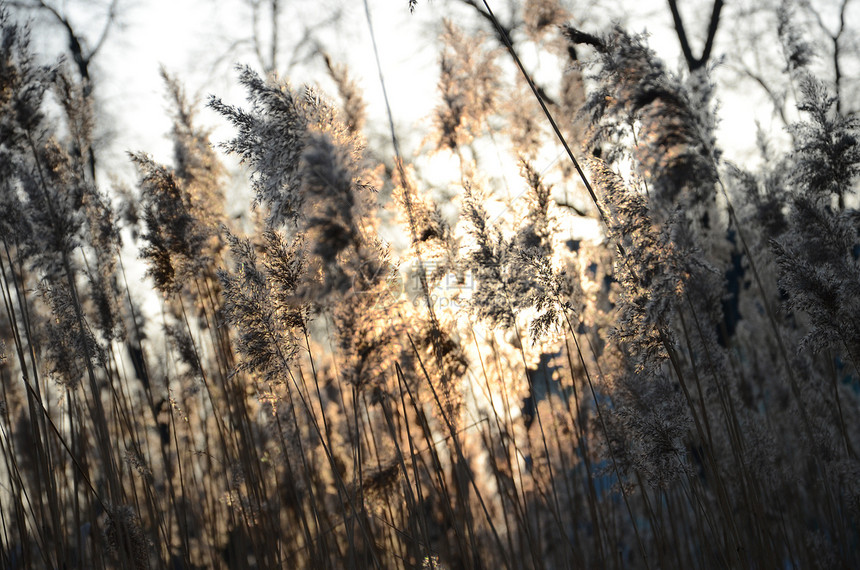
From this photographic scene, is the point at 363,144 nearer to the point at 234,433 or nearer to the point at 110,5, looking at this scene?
the point at 234,433

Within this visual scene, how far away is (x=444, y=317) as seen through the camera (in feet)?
9.64

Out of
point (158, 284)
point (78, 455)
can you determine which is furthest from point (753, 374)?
point (78, 455)

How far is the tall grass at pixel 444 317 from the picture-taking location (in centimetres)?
207

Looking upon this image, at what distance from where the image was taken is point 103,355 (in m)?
2.87

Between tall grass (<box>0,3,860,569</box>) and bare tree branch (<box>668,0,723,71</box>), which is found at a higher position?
bare tree branch (<box>668,0,723,71</box>)

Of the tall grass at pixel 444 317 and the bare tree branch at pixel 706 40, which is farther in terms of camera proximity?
the bare tree branch at pixel 706 40

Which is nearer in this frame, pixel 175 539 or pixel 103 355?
pixel 103 355

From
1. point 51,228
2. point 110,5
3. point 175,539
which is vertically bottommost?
point 175,539

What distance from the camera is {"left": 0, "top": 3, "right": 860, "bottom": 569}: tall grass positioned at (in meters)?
2.07

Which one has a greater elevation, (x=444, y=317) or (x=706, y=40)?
(x=706, y=40)

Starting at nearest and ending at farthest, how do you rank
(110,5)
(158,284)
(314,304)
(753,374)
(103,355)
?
(314,304) < (103,355) < (158,284) < (753,374) < (110,5)

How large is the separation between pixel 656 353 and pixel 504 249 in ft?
2.58

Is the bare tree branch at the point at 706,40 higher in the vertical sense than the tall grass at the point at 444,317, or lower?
higher

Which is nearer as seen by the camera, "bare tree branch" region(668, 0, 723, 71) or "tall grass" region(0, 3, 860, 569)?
"tall grass" region(0, 3, 860, 569)
